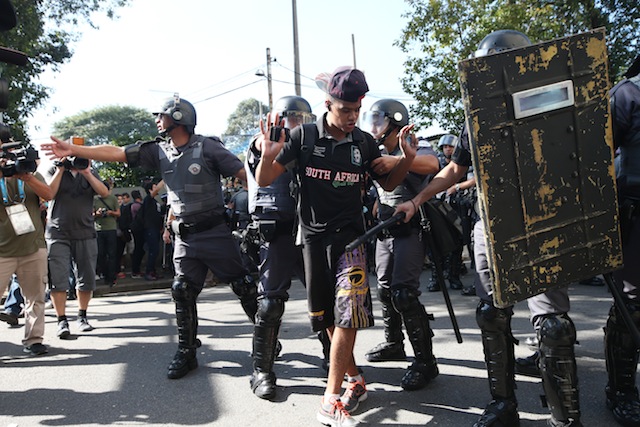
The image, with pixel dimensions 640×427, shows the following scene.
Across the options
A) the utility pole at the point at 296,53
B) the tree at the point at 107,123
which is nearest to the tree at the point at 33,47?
the utility pole at the point at 296,53

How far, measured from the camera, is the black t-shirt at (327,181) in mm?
3057

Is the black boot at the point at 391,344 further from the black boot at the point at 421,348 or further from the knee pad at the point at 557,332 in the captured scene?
the knee pad at the point at 557,332

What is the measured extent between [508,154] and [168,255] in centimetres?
862

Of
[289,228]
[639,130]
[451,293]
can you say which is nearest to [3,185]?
[289,228]

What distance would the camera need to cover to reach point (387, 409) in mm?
3207

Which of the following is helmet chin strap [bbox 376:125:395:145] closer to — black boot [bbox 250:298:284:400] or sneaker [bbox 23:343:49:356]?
black boot [bbox 250:298:284:400]

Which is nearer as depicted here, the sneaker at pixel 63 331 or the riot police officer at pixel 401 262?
the riot police officer at pixel 401 262

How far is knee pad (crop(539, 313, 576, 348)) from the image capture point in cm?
255

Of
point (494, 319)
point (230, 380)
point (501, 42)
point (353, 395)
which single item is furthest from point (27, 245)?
point (501, 42)

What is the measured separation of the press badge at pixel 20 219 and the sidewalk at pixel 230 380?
3.64ft

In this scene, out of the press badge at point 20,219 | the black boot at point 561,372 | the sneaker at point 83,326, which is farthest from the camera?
the sneaker at point 83,326

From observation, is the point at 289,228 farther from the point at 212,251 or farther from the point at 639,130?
the point at 639,130

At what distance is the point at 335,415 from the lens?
2934 mm

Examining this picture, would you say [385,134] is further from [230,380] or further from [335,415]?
[230,380]
